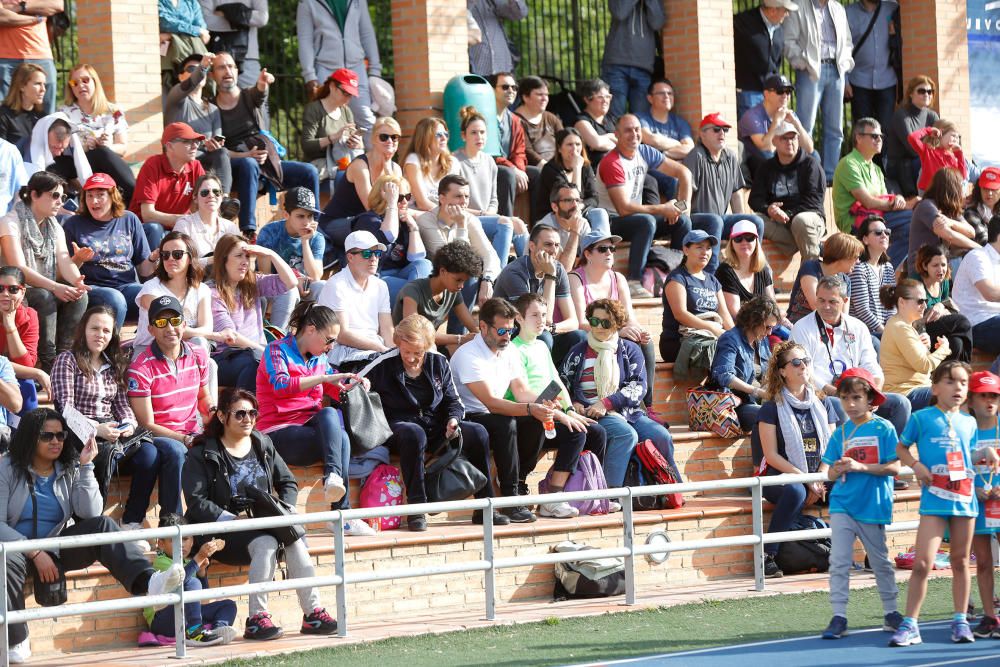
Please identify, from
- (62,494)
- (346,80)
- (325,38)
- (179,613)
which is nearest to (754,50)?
(325,38)

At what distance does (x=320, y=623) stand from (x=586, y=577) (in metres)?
1.99

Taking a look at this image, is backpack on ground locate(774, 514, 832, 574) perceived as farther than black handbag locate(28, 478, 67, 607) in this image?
Yes

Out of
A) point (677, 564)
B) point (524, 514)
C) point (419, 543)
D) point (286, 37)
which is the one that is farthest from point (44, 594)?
point (286, 37)

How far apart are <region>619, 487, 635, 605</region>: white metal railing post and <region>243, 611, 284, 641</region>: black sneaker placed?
91.7 inches

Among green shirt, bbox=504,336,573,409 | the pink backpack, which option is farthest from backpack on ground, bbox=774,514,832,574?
the pink backpack

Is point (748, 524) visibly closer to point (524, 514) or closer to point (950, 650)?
point (524, 514)

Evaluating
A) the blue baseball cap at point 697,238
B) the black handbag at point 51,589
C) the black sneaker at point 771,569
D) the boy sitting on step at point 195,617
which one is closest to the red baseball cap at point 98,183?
the boy sitting on step at point 195,617

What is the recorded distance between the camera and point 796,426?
12.6m

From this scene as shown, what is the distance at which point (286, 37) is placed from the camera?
2367cm

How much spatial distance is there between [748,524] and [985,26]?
11.8 metres

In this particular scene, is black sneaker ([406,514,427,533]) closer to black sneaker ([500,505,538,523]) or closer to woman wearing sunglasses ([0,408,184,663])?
black sneaker ([500,505,538,523])

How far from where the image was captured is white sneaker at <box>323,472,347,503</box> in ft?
35.8

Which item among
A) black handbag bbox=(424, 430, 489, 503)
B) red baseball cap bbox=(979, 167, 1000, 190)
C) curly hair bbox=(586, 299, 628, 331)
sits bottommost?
black handbag bbox=(424, 430, 489, 503)

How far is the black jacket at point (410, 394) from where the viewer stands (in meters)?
11.7
